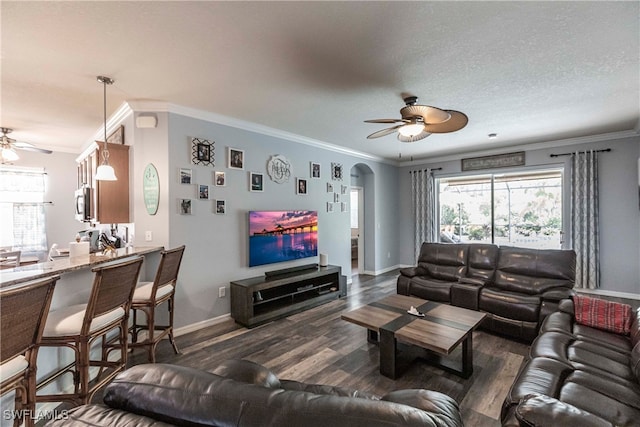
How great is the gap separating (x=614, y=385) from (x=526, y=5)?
2.24m

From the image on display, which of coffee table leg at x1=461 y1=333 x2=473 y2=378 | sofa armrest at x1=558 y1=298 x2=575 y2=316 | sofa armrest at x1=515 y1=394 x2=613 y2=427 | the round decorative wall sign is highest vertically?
the round decorative wall sign

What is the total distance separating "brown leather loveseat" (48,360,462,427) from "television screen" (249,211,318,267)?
9.68ft

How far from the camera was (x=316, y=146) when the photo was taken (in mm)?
4891

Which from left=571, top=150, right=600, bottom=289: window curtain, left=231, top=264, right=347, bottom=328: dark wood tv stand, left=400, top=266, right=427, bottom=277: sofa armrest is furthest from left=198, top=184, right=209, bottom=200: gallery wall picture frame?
left=571, top=150, right=600, bottom=289: window curtain

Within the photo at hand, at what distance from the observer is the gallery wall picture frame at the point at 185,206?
3.31m

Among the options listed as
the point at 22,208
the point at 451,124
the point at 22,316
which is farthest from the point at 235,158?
the point at 22,208

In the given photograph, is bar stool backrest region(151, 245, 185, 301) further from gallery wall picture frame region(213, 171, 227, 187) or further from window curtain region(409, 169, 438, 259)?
window curtain region(409, 169, 438, 259)

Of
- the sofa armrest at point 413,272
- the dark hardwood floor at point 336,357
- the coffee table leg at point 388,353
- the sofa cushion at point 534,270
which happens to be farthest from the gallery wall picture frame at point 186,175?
the sofa cushion at point 534,270

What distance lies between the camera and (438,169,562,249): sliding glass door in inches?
204

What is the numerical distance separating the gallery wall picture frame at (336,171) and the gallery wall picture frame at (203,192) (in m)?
2.38

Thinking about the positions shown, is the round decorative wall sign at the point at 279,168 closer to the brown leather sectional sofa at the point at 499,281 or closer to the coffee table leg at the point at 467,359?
the brown leather sectional sofa at the point at 499,281

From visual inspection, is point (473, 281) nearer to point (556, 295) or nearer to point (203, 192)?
point (556, 295)

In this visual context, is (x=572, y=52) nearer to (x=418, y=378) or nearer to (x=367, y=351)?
(x=418, y=378)

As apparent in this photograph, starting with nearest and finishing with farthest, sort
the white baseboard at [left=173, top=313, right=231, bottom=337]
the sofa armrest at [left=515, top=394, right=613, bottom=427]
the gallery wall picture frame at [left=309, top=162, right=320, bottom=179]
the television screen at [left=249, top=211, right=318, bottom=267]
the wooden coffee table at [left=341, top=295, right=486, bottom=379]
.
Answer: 1. the sofa armrest at [left=515, top=394, right=613, bottom=427]
2. the wooden coffee table at [left=341, top=295, right=486, bottom=379]
3. the white baseboard at [left=173, top=313, right=231, bottom=337]
4. the television screen at [left=249, top=211, right=318, bottom=267]
5. the gallery wall picture frame at [left=309, top=162, right=320, bottom=179]
